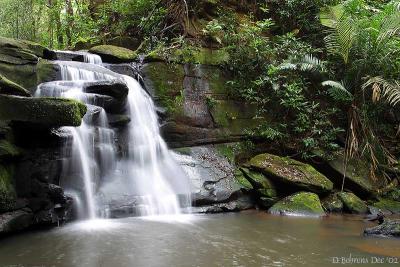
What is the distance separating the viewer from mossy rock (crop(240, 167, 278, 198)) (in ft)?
27.6

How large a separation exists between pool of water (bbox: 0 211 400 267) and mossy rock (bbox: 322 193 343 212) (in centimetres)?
139

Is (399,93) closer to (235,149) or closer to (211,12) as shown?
(235,149)

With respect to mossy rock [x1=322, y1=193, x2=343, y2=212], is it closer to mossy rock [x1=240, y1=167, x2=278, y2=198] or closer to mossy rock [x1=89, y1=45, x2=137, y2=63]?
mossy rock [x1=240, y1=167, x2=278, y2=198]

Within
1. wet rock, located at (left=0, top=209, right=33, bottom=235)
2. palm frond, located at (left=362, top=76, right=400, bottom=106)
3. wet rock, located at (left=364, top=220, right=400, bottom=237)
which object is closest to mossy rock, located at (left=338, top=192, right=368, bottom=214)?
wet rock, located at (left=364, top=220, right=400, bottom=237)

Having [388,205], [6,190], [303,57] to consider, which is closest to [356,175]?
[388,205]

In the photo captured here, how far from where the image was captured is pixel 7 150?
5.55 m

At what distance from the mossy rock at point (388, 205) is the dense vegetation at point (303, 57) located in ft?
2.83

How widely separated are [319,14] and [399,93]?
11.5 feet

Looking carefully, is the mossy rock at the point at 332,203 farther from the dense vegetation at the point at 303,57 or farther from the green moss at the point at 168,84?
the green moss at the point at 168,84

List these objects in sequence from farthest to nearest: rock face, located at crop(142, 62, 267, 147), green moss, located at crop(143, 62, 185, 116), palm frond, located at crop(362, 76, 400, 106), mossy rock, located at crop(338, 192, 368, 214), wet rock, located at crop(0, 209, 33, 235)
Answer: green moss, located at crop(143, 62, 185, 116)
rock face, located at crop(142, 62, 267, 147)
palm frond, located at crop(362, 76, 400, 106)
mossy rock, located at crop(338, 192, 368, 214)
wet rock, located at crop(0, 209, 33, 235)

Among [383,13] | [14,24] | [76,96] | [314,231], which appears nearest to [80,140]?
[76,96]

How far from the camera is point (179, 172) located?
27.6 ft

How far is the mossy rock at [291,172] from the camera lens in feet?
27.5

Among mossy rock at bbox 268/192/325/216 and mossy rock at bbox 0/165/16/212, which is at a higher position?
mossy rock at bbox 0/165/16/212
